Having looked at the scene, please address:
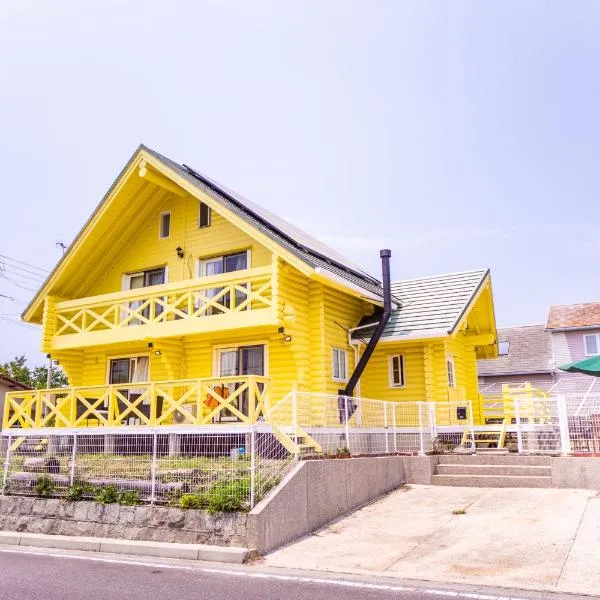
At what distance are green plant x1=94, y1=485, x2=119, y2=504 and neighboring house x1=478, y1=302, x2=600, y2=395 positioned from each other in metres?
28.3

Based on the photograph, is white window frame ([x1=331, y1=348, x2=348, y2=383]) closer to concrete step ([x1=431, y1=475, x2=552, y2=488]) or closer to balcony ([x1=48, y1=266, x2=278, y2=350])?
balcony ([x1=48, y1=266, x2=278, y2=350])

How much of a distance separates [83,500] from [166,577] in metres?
3.90

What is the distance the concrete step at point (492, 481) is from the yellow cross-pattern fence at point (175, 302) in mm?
5958

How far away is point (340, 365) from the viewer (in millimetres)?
17500

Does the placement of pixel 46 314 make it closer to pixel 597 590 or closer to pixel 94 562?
pixel 94 562

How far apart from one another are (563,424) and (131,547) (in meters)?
9.95

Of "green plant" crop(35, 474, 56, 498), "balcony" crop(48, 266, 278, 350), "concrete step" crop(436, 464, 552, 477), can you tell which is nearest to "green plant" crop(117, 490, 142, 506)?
"green plant" crop(35, 474, 56, 498)

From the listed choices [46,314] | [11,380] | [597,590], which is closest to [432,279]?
[46,314]

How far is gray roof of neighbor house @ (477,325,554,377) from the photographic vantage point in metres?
37.7

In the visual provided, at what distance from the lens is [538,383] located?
37.7 metres

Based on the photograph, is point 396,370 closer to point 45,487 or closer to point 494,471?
point 494,471

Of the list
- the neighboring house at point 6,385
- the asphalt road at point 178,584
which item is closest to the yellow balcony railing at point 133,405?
the asphalt road at point 178,584

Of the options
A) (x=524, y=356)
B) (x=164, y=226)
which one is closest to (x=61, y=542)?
(x=164, y=226)

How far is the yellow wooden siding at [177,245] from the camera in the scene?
1812 centimetres
